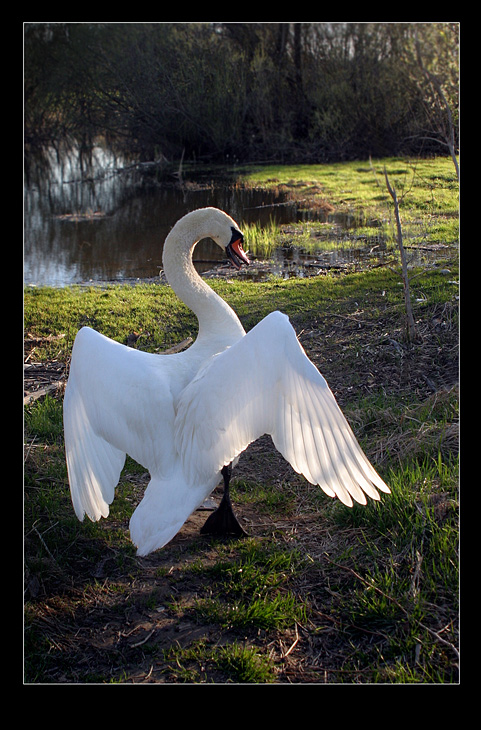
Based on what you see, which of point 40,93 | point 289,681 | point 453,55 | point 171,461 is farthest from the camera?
point 40,93

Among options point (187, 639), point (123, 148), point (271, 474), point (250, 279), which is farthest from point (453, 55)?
point (123, 148)

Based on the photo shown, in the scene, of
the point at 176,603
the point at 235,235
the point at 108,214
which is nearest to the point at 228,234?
the point at 235,235

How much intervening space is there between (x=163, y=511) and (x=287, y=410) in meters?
0.71

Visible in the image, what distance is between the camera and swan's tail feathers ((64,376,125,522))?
3.31m

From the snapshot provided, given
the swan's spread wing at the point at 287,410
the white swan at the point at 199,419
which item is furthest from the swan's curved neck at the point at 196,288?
the swan's spread wing at the point at 287,410

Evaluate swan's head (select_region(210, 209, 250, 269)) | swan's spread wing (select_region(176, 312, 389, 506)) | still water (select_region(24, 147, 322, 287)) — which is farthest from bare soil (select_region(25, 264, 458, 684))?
still water (select_region(24, 147, 322, 287))

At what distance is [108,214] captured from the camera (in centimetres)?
1268

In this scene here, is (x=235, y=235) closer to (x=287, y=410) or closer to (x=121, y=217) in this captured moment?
(x=287, y=410)

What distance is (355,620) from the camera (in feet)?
8.81

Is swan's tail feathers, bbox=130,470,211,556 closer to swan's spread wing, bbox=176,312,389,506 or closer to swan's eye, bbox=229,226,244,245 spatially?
swan's spread wing, bbox=176,312,389,506

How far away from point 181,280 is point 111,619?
2001mm

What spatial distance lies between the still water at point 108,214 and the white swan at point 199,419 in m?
5.36

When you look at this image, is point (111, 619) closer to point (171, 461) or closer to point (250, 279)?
point (171, 461)

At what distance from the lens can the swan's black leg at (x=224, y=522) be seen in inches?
133
